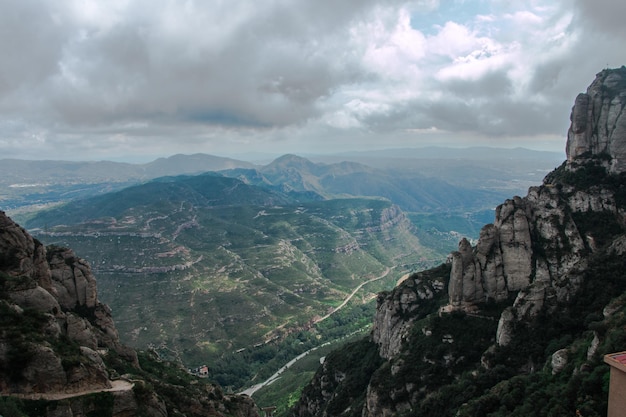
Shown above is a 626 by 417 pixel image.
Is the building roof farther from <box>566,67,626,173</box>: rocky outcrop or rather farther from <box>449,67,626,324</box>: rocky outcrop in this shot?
<box>566,67,626,173</box>: rocky outcrop

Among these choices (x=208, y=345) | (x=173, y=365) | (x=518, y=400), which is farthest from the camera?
(x=208, y=345)

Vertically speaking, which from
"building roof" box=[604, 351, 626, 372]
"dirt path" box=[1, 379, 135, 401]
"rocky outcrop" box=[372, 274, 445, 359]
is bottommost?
"rocky outcrop" box=[372, 274, 445, 359]

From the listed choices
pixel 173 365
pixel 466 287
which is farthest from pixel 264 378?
pixel 466 287

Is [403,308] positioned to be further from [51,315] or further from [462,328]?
[51,315]

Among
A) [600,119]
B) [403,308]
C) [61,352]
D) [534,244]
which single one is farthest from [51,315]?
[600,119]

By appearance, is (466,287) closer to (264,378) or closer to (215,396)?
(215,396)

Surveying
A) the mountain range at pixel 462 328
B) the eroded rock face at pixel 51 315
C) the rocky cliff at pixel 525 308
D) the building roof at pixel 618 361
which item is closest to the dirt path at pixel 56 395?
the mountain range at pixel 462 328

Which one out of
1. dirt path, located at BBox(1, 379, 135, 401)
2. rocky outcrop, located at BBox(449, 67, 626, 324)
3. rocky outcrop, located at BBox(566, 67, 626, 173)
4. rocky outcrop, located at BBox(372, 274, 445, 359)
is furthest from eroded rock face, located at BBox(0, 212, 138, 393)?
rocky outcrop, located at BBox(566, 67, 626, 173)
